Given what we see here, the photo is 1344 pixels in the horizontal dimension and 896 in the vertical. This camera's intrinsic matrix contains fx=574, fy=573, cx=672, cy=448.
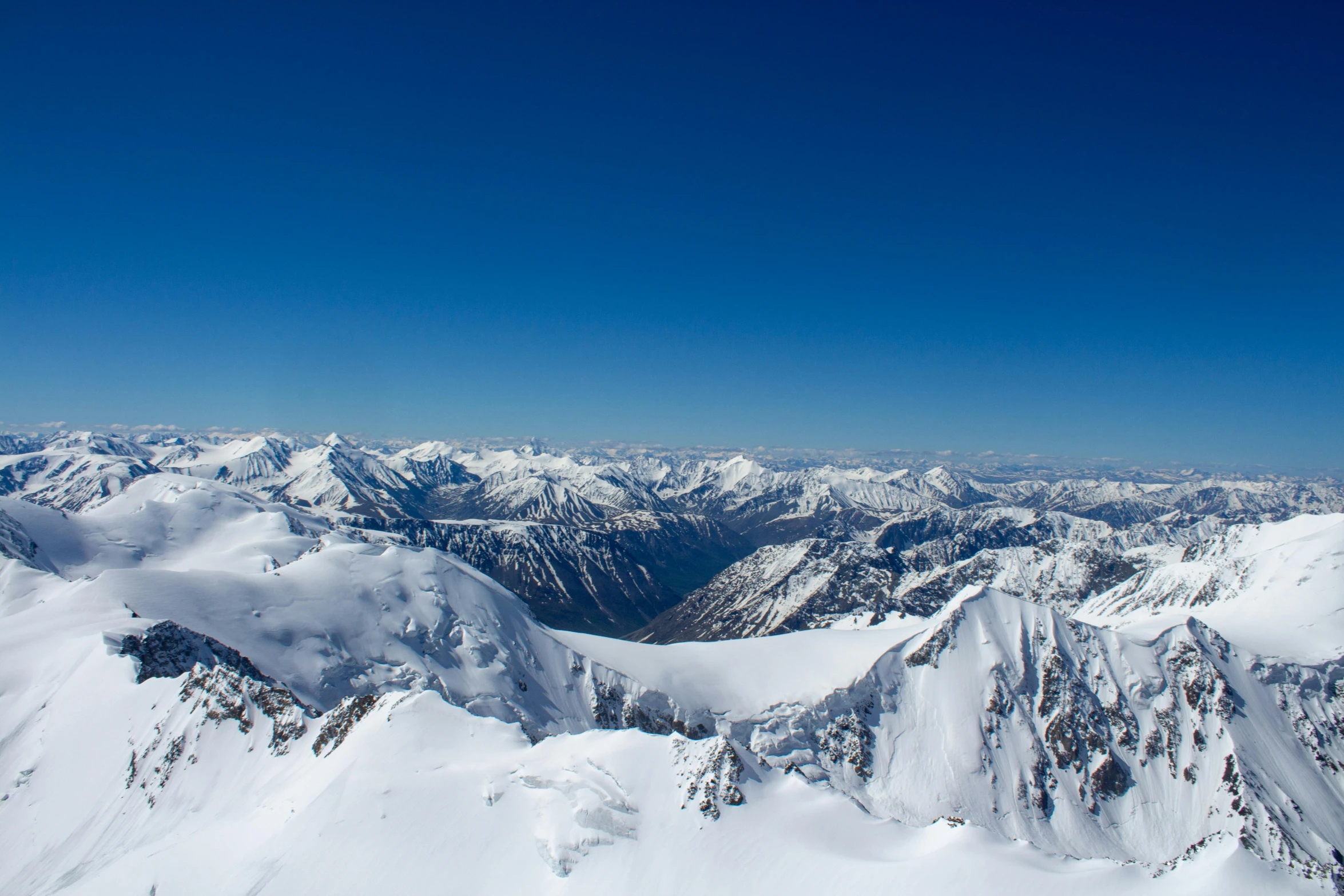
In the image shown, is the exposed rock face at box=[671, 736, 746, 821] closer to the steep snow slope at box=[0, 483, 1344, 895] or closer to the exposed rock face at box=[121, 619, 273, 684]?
the steep snow slope at box=[0, 483, 1344, 895]

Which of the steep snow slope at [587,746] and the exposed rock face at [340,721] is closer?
the steep snow slope at [587,746]

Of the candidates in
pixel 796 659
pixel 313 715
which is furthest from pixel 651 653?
pixel 313 715

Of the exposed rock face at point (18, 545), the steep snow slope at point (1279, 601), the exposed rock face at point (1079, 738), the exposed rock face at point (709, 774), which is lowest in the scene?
the exposed rock face at point (1079, 738)

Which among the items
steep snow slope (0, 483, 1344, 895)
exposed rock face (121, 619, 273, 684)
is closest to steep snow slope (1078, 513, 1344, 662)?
steep snow slope (0, 483, 1344, 895)

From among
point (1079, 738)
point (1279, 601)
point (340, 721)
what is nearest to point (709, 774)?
point (340, 721)

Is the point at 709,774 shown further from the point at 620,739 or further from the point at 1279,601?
the point at 1279,601

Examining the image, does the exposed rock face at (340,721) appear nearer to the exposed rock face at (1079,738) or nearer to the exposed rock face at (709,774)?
the exposed rock face at (709,774)

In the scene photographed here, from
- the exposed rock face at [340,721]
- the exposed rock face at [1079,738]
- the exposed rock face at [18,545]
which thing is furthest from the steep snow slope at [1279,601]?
the exposed rock face at [18,545]
